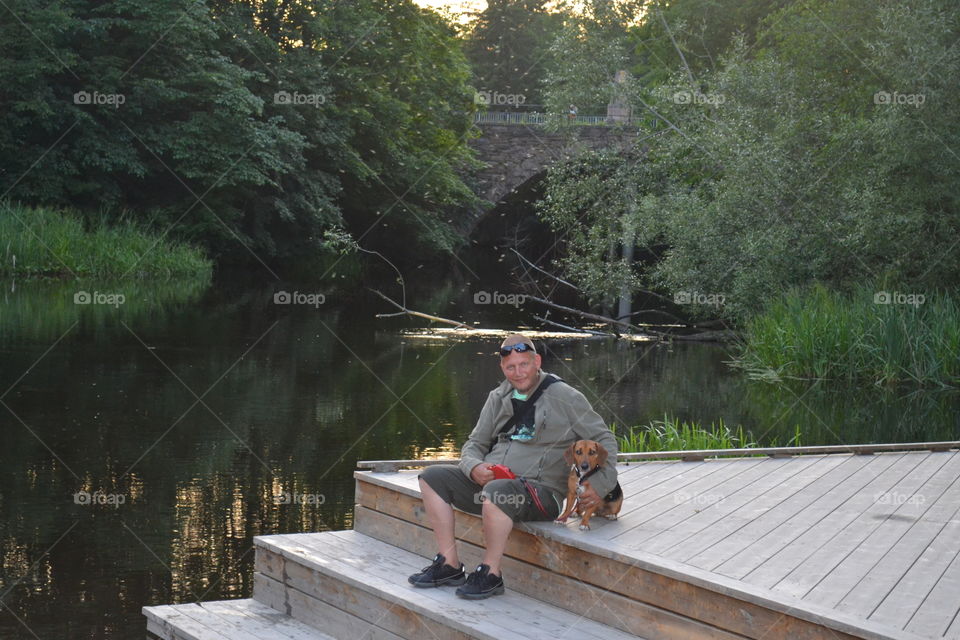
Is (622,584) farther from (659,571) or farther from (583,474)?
(583,474)

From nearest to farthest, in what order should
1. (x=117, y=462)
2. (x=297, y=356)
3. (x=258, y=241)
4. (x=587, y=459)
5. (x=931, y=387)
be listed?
(x=587, y=459), (x=117, y=462), (x=931, y=387), (x=297, y=356), (x=258, y=241)

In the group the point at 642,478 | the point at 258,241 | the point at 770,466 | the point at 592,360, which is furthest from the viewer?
the point at 258,241

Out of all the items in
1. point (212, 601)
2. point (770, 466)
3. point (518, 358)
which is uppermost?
point (518, 358)

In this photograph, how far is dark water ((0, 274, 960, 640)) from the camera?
594 centimetres

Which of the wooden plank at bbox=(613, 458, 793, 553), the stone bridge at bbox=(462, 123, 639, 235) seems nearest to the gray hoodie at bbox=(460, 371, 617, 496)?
the wooden plank at bbox=(613, 458, 793, 553)

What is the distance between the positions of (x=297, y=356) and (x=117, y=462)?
663 cm

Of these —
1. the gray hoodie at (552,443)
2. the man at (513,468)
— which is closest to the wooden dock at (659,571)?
the man at (513,468)

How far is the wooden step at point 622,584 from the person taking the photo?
379cm

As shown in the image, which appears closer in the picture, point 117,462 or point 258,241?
point 117,462

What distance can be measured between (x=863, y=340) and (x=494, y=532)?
10759 mm

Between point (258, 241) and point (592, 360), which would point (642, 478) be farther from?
point (258, 241)

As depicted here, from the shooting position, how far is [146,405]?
1062 cm

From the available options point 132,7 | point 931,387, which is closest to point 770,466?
point 931,387

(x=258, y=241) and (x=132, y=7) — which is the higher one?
(x=132, y=7)
